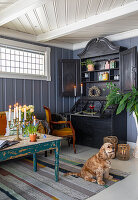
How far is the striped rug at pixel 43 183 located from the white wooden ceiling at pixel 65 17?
273 cm

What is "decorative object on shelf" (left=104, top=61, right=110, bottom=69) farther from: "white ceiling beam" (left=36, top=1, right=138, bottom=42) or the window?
the window

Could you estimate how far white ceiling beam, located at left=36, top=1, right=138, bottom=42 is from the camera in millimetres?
3405

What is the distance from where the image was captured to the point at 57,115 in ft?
17.1

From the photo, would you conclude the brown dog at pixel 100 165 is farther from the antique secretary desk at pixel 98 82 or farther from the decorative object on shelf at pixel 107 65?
the decorative object on shelf at pixel 107 65

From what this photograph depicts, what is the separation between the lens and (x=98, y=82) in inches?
218

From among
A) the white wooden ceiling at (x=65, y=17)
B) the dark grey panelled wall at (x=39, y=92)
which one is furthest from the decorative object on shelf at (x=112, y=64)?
the dark grey panelled wall at (x=39, y=92)

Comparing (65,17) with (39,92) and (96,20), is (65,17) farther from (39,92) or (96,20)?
(39,92)

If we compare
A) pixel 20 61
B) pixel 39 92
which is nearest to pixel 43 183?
pixel 39 92

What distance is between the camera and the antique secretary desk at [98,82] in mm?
4523

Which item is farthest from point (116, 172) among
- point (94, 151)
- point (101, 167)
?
point (94, 151)

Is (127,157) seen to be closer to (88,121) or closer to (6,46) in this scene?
(88,121)

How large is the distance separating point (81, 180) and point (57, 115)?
2419 mm

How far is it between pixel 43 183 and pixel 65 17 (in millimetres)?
3161

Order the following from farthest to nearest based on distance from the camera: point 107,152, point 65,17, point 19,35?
point 19,35, point 65,17, point 107,152
